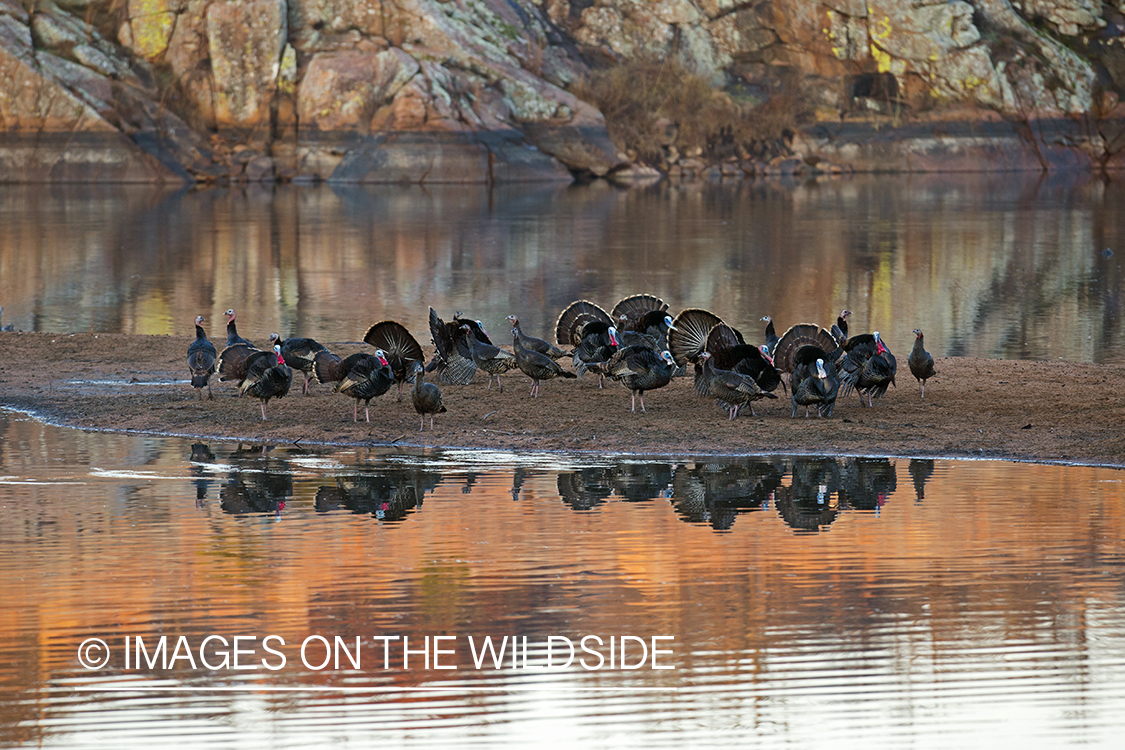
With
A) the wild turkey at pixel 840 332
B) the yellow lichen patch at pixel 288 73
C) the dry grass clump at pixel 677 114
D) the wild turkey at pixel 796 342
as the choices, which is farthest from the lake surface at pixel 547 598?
the dry grass clump at pixel 677 114

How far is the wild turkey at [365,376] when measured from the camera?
51.2 ft

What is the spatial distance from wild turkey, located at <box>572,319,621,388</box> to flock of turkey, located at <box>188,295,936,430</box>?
0.01 m

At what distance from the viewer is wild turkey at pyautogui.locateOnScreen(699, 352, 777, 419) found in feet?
51.2

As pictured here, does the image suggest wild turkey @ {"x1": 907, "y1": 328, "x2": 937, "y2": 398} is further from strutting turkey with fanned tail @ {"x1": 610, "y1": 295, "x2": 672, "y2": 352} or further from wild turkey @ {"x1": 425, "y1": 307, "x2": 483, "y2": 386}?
wild turkey @ {"x1": 425, "y1": 307, "x2": 483, "y2": 386}

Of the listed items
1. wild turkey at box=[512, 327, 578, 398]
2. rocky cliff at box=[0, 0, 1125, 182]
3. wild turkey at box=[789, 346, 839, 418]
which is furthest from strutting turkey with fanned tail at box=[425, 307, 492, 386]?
rocky cliff at box=[0, 0, 1125, 182]

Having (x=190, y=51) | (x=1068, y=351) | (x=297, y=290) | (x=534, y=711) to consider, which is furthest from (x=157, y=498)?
(x=190, y=51)

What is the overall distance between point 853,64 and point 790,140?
21.6 feet

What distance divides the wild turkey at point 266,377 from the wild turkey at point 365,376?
57 centimetres

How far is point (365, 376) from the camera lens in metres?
15.6

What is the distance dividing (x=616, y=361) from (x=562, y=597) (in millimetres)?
6526

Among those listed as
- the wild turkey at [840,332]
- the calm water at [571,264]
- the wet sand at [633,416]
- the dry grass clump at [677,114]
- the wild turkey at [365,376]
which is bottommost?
the wet sand at [633,416]

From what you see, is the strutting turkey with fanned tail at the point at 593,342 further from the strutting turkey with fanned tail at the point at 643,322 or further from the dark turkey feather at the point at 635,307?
the dark turkey feather at the point at 635,307

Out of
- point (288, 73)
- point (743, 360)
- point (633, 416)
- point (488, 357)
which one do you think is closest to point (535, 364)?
point (488, 357)

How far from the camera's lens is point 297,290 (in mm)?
30531
